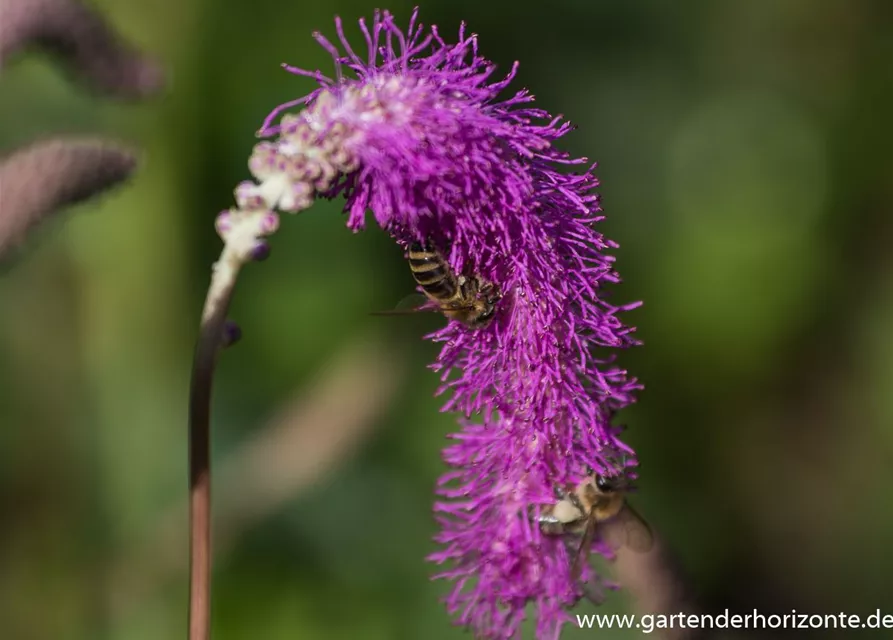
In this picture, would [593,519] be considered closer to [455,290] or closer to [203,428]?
[455,290]

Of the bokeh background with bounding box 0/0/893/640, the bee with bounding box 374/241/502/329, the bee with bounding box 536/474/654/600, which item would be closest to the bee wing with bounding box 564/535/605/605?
the bee with bounding box 536/474/654/600

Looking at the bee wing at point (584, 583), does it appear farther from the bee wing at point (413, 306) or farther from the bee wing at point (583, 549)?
the bee wing at point (413, 306)

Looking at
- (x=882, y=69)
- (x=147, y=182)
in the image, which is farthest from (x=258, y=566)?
(x=882, y=69)

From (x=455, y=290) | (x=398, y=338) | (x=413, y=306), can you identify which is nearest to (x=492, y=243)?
(x=455, y=290)

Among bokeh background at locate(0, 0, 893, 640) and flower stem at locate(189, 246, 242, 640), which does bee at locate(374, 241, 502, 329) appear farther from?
bokeh background at locate(0, 0, 893, 640)

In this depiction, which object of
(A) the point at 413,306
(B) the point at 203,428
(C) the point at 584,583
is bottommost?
(C) the point at 584,583

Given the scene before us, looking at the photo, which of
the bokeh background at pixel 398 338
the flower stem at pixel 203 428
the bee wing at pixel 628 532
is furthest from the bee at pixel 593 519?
the bokeh background at pixel 398 338
